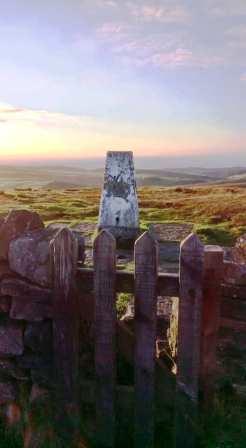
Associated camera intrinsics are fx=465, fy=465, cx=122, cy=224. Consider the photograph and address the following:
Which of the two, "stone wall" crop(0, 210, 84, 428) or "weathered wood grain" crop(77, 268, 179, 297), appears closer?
"weathered wood grain" crop(77, 268, 179, 297)

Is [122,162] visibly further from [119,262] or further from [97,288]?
[97,288]

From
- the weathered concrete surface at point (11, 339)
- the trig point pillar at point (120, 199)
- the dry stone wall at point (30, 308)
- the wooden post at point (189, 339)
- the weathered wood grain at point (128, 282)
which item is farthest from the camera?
the trig point pillar at point (120, 199)

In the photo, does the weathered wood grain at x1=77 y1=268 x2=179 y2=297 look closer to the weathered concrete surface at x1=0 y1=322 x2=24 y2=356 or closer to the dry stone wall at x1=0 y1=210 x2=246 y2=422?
the dry stone wall at x1=0 y1=210 x2=246 y2=422

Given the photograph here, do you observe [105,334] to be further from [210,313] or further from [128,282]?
[210,313]

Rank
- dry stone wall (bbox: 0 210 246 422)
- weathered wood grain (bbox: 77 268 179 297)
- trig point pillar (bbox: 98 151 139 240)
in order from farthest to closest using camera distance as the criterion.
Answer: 1. trig point pillar (bbox: 98 151 139 240)
2. dry stone wall (bbox: 0 210 246 422)
3. weathered wood grain (bbox: 77 268 179 297)

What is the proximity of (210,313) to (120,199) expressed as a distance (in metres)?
10.9

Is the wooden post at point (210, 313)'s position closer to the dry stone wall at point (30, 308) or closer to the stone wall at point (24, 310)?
the dry stone wall at point (30, 308)

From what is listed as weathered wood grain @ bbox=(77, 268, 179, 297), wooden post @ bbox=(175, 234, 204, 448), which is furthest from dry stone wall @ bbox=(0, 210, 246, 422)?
wooden post @ bbox=(175, 234, 204, 448)

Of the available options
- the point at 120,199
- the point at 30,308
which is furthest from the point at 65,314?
the point at 120,199

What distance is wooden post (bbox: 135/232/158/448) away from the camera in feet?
12.0

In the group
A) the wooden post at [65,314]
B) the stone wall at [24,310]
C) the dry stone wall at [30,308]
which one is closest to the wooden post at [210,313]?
the dry stone wall at [30,308]

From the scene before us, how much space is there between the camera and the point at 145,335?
12.5ft

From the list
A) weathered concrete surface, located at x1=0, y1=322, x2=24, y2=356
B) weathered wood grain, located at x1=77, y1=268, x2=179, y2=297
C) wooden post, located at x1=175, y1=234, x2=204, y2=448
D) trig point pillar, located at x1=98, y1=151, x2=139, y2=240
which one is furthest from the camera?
trig point pillar, located at x1=98, y1=151, x2=139, y2=240

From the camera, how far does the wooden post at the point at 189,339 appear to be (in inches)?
143
